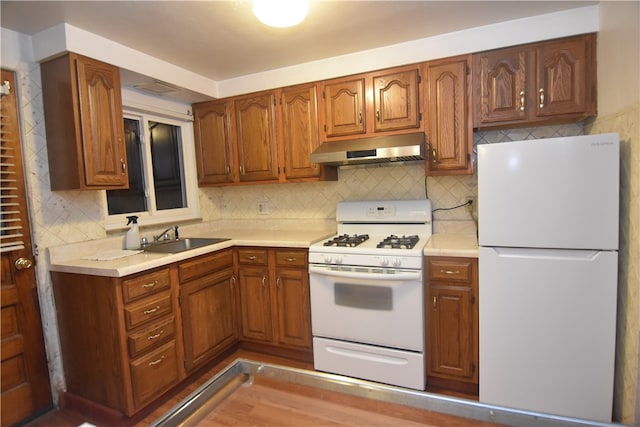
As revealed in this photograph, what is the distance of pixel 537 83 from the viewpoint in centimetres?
216

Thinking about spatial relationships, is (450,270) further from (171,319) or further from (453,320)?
(171,319)

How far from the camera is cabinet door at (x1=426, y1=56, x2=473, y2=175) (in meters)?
2.31

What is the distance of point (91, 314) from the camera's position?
6.60 feet

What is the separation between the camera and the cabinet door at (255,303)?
8.84ft

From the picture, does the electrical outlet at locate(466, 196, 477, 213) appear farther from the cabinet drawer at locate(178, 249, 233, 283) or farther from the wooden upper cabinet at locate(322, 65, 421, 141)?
the cabinet drawer at locate(178, 249, 233, 283)

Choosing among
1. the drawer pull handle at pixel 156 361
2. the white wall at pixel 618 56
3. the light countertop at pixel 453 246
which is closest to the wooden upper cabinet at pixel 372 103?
the light countertop at pixel 453 246

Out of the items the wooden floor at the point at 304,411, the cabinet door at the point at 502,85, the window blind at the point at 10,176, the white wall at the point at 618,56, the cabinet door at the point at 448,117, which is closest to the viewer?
the wooden floor at the point at 304,411

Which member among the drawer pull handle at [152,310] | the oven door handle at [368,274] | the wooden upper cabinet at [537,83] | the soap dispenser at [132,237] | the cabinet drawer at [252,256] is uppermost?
the wooden upper cabinet at [537,83]

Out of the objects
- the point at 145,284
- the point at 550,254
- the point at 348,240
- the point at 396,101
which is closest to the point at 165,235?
the point at 145,284

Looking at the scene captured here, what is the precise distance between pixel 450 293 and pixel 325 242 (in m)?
0.92

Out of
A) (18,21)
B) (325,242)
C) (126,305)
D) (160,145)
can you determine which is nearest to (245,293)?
(325,242)

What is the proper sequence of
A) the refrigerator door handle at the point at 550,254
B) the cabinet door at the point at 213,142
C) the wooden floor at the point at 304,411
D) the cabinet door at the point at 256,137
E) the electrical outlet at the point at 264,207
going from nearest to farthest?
the wooden floor at the point at 304,411 < the refrigerator door handle at the point at 550,254 < the cabinet door at the point at 256,137 < the cabinet door at the point at 213,142 < the electrical outlet at the point at 264,207

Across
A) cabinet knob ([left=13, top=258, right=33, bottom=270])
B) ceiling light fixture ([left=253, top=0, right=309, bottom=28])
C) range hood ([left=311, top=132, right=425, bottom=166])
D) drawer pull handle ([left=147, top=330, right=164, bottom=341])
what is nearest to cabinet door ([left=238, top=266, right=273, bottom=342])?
drawer pull handle ([left=147, top=330, right=164, bottom=341])

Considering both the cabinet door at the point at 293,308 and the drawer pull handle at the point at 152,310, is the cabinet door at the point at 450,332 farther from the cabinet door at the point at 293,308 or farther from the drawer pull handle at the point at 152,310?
the drawer pull handle at the point at 152,310
